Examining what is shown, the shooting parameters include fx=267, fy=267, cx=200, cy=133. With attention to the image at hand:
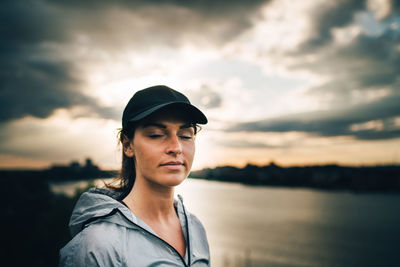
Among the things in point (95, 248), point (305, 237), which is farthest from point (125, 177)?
point (305, 237)

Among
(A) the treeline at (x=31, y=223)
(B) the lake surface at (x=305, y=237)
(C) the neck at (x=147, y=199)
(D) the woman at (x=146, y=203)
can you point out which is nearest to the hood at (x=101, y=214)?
(D) the woman at (x=146, y=203)

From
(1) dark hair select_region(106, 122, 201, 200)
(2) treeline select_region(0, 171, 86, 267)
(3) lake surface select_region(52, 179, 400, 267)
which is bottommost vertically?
(3) lake surface select_region(52, 179, 400, 267)

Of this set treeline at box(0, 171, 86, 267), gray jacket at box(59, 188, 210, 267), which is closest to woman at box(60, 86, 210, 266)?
gray jacket at box(59, 188, 210, 267)

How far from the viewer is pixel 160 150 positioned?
1914 millimetres

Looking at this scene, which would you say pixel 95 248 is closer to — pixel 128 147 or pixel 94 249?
pixel 94 249

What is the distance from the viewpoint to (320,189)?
14000cm

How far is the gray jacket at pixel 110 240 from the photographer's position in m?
1.54

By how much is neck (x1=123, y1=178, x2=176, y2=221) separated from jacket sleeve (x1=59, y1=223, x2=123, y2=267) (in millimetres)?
441

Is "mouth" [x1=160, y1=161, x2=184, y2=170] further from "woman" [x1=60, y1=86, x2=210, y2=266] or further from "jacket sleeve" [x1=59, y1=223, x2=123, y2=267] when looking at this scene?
"jacket sleeve" [x1=59, y1=223, x2=123, y2=267]

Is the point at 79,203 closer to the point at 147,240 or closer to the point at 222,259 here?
the point at 147,240

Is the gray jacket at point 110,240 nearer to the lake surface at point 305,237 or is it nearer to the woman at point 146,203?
the woman at point 146,203

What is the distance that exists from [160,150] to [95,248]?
733mm

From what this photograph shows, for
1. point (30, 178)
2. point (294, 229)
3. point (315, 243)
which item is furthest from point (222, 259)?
point (30, 178)

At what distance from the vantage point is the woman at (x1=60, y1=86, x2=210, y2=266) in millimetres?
1592
